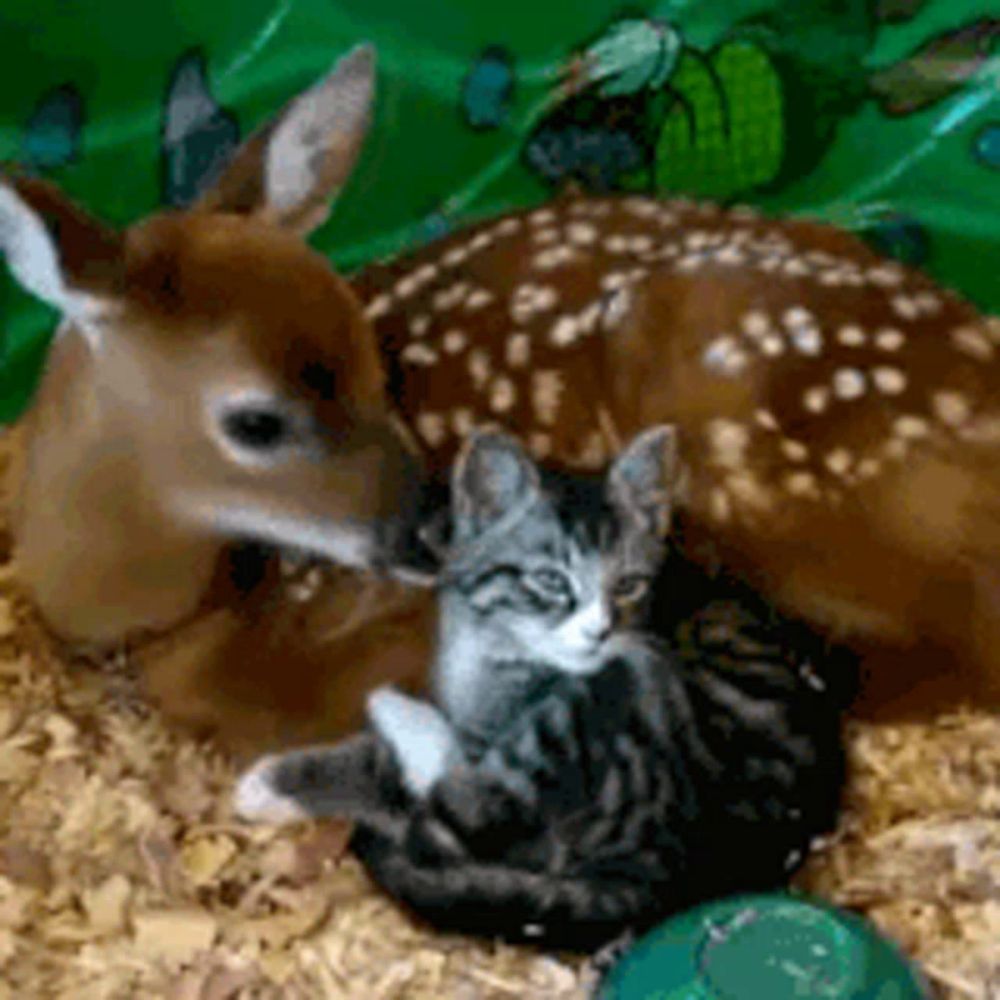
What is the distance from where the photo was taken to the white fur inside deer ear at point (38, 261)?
206 cm

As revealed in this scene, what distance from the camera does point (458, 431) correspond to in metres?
2.51

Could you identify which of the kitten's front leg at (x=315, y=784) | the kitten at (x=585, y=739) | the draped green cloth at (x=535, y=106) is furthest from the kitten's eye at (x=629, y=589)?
the draped green cloth at (x=535, y=106)

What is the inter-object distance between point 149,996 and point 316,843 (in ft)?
0.91

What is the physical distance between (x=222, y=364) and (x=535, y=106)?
0.84 metres

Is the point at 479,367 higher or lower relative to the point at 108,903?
higher

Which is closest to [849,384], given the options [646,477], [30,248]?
[646,477]

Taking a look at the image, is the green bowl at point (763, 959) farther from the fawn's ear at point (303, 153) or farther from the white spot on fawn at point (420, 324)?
the fawn's ear at point (303, 153)

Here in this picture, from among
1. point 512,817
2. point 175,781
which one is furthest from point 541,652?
point 175,781

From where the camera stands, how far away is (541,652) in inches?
89.1

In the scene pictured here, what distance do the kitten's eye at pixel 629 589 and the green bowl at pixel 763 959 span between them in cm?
34

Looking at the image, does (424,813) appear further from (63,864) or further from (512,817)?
(63,864)

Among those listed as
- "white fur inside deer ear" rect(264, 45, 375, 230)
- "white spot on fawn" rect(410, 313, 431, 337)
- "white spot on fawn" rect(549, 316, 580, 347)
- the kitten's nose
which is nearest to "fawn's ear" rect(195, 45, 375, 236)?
"white fur inside deer ear" rect(264, 45, 375, 230)

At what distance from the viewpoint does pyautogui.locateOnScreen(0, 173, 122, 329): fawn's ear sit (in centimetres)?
206

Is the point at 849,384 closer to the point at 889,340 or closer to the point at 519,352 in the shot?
the point at 889,340
